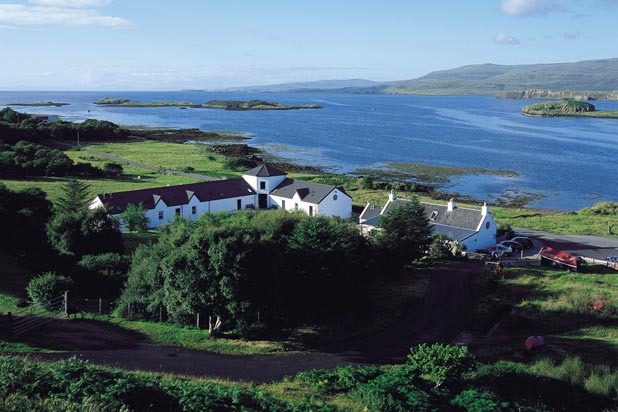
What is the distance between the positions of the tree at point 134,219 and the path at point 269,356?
21730 millimetres

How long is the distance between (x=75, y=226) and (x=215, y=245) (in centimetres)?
1648

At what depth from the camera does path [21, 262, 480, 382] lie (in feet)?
63.2

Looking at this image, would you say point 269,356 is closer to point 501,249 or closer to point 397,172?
point 501,249

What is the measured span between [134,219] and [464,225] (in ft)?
85.4

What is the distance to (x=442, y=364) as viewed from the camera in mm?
17719

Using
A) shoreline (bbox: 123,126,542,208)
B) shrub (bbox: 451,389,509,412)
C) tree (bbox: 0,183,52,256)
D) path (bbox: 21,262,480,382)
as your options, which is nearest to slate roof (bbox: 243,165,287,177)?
tree (bbox: 0,183,52,256)

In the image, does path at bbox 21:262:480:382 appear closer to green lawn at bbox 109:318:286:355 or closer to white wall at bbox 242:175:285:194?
green lawn at bbox 109:318:286:355

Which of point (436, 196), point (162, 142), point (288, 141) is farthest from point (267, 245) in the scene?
point (288, 141)

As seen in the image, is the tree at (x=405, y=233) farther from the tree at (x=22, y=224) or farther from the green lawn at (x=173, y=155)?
the green lawn at (x=173, y=155)

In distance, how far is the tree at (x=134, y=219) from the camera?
4469 cm

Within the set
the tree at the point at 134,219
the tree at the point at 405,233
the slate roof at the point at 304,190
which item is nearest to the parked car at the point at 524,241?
the tree at the point at 405,233

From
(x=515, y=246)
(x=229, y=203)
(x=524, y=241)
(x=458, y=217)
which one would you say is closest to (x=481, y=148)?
(x=524, y=241)

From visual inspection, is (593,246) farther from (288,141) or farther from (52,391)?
(288,141)

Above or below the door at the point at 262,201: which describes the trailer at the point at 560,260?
below
